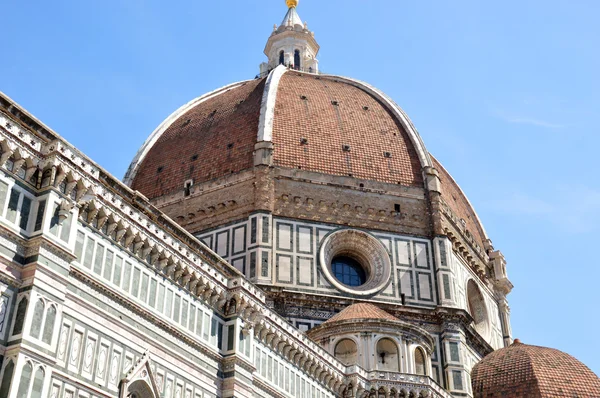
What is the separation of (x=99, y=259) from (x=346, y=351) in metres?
13.1

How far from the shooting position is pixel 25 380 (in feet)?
47.6

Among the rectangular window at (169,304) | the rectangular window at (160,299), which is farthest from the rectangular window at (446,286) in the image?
the rectangular window at (160,299)

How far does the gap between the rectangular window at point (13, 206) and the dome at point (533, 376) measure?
22.1 meters

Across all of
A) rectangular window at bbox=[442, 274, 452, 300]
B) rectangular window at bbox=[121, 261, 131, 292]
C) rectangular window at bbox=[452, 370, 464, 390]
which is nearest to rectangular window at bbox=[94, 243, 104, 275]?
rectangular window at bbox=[121, 261, 131, 292]

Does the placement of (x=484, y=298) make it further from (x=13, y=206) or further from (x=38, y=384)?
(x=38, y=384)

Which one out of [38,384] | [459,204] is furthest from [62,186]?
[459,204]

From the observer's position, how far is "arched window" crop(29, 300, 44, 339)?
49.4ft

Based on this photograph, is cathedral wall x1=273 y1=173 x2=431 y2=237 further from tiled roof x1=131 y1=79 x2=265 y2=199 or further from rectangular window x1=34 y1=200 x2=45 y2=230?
rectangular window x1=34 y1=200 x2=45 y2=230

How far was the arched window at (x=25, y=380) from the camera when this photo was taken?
14.4 metres

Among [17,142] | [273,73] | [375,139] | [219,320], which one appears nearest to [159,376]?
[219,320]

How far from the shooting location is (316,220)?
113 feet

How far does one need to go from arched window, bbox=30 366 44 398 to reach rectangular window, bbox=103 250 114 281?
3.23m

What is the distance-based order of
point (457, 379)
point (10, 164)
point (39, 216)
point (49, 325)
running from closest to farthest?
point (49, 325) → point (10, 164) → point (39, 216) → point (457, 379)

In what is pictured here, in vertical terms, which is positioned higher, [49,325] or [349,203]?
[349,203]
